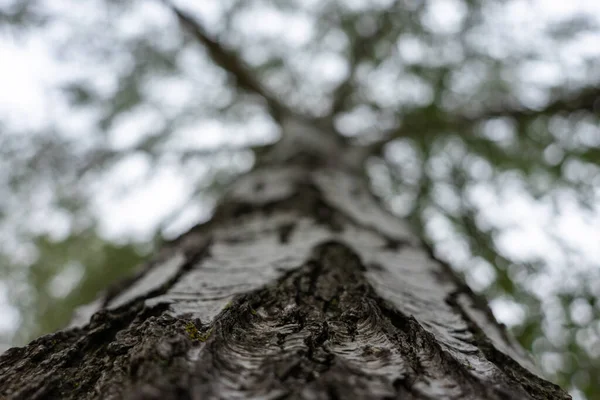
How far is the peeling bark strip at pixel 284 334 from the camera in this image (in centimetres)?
59

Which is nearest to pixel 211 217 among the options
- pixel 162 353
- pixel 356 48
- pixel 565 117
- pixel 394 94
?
pixel 162 353

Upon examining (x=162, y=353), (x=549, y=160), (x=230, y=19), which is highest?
(x=230, y=19)

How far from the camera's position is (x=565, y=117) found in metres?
2.94

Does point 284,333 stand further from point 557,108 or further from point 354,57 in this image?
point 354,57

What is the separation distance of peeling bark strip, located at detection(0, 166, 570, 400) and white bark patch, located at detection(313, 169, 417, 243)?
0.19 m

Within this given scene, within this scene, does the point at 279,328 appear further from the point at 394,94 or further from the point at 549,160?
the point at 394,94

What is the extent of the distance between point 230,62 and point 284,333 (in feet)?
9.12

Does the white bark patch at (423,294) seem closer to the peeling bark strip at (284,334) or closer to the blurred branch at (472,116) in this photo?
the peeling bark strip at (284,334)

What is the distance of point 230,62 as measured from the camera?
3186mm

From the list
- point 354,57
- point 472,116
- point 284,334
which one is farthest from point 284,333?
point 354,57

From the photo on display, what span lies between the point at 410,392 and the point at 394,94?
3.74m

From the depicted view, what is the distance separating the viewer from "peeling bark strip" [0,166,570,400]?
588mm

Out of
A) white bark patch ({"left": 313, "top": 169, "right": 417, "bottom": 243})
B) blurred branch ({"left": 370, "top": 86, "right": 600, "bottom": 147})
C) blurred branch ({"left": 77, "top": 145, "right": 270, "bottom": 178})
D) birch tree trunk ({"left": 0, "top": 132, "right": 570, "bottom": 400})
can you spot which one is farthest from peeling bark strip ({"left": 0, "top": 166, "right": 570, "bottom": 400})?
blurred branch ({"left": 370, "top": 86, "right": 600, "bottom": 147})

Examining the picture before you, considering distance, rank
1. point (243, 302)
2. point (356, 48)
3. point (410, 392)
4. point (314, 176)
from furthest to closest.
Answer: point (356, 48)
point (314, 176)
point (243, 302)
point (410, 392)
